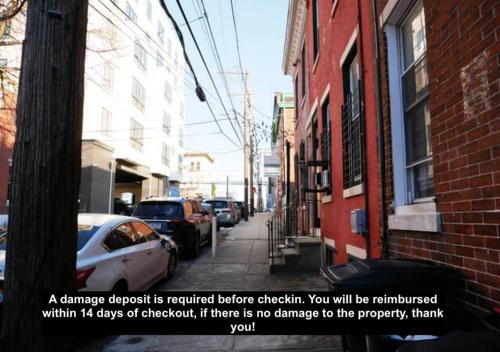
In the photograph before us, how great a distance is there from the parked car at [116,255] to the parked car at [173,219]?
7.38 ft

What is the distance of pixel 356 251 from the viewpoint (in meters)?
5.46

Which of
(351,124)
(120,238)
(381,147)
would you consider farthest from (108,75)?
(381,147)

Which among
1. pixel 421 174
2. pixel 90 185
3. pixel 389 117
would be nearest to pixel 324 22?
pixel 389 117

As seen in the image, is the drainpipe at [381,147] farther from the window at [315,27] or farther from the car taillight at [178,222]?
the car taillight at [178,222]

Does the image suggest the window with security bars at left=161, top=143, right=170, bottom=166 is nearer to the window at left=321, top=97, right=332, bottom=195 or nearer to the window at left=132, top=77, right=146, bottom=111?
the window at left=132, top=77, right=146, bottom=111

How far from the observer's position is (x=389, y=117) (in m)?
4.18

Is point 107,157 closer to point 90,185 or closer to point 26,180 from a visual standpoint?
point 90,185

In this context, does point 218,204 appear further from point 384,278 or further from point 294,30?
point 384,278

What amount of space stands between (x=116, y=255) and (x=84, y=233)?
0.53 meters

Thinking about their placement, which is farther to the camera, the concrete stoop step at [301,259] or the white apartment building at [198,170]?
the white apartment building at [198,170]

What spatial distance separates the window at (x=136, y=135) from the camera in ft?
87.3

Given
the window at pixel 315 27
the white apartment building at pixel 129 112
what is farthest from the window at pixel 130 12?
the window at pixel 315 27

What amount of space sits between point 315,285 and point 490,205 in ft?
15.1

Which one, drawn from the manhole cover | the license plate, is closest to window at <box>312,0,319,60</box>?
the license plate
